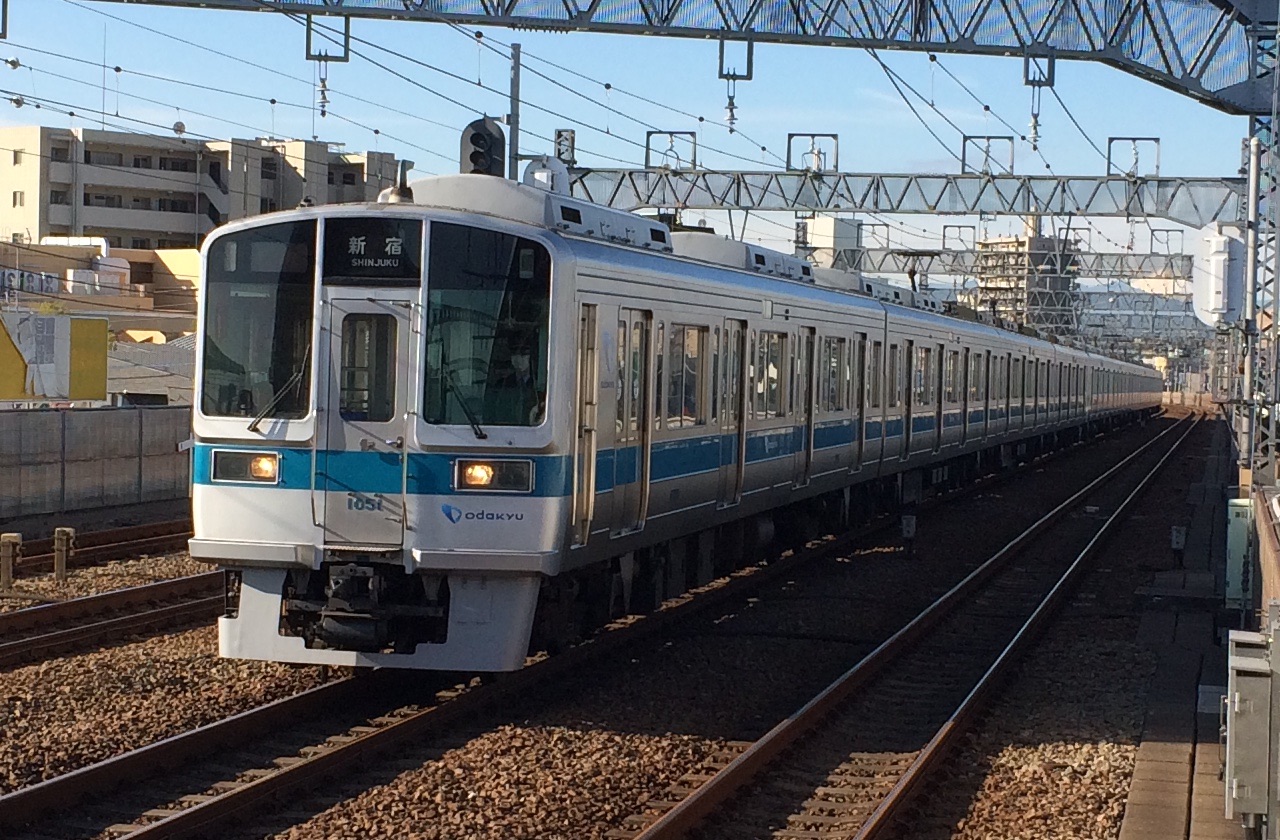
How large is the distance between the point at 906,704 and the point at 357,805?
4.11 meters

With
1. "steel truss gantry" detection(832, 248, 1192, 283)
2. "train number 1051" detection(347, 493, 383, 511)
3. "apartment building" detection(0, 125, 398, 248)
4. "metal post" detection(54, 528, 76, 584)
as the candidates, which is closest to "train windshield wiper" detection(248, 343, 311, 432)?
"train number 1051" detection(347, 493, 383, 511)

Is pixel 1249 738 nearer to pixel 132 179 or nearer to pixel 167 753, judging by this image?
pixel 167 753

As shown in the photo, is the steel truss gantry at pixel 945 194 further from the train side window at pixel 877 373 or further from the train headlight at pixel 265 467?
the train headlight at pixel 265 467

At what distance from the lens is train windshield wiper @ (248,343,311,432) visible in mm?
9344

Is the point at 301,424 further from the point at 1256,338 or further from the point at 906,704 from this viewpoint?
the point at 1256,338

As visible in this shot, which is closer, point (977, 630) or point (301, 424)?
point (301, 424)

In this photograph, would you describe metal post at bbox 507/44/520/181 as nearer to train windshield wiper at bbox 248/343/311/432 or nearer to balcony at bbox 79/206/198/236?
train windshield wiper at bbox 248/343/311/432

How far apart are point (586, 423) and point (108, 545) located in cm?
823

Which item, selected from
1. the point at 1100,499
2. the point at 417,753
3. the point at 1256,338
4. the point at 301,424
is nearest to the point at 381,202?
the point at 301,424

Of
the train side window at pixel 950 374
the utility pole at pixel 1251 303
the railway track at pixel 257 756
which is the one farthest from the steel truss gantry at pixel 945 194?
the railway track at pixel 257 756

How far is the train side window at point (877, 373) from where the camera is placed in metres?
19.5

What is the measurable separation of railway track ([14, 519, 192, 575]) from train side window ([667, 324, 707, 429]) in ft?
20.0

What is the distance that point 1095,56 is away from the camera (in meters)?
17.6

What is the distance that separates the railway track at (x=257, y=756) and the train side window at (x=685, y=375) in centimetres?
180
